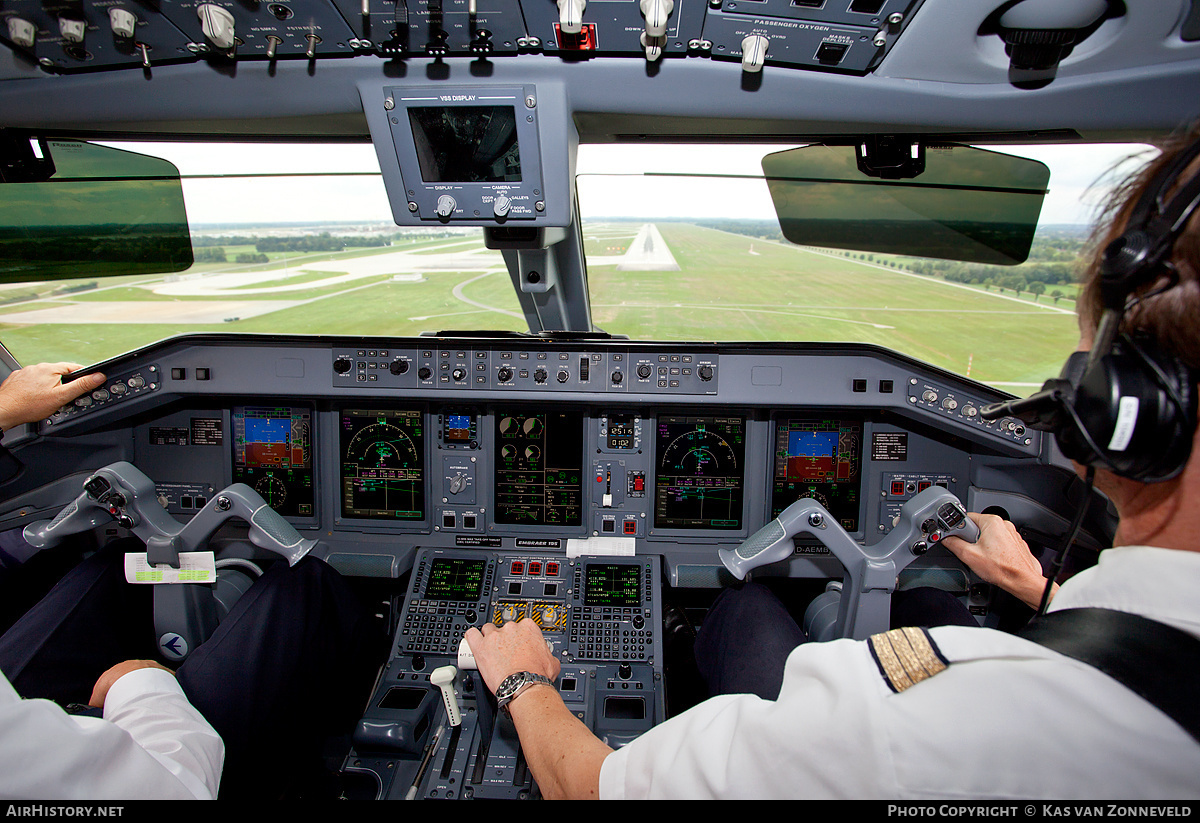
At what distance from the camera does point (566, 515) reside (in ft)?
9.44

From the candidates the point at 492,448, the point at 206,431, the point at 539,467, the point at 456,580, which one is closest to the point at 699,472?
the point at 539,467

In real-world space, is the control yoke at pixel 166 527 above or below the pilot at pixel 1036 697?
below

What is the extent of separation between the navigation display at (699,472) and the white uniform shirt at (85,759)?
2.04 metres

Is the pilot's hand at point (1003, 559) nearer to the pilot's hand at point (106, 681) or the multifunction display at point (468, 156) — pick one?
the multifunction display at point (468, 156)

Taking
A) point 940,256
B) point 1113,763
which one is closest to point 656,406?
point 940,256

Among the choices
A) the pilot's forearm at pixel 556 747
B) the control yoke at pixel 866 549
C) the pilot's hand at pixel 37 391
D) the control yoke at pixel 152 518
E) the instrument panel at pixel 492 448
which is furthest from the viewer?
the instrument panel at pixel 492 448

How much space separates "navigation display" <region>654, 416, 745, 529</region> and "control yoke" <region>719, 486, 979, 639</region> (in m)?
0.83

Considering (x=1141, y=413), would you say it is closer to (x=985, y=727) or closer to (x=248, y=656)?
(x=985, y=727)

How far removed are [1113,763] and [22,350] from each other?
418 cm

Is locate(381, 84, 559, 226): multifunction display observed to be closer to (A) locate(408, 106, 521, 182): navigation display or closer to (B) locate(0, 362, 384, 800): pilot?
(A) locate(408, 106, 521, 182): navigation display

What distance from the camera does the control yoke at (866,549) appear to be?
1831 mm

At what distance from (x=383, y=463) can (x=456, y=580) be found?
0.71 m

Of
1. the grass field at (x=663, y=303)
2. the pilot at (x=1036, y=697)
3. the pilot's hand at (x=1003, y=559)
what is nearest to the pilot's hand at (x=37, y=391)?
the grass field at (x=663, y=303)

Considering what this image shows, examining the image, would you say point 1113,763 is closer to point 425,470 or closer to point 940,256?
point 940,256
